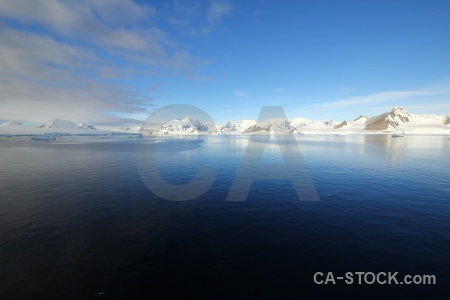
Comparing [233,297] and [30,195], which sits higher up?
[30,195]

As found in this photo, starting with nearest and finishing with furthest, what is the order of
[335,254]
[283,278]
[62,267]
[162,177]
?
[283,278] → [62,267] → [335,254] → [162,177]

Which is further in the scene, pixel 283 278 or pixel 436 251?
pixel 436 251

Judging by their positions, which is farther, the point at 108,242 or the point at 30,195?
the point at 30,195

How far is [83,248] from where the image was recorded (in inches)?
620

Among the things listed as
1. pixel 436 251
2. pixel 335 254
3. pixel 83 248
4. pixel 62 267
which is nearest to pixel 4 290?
pixel 62 267

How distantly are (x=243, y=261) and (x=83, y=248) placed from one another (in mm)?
12343

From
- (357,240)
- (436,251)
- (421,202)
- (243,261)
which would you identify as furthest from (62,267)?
(421,202)

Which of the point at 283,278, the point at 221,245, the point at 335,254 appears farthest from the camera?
the point at 221,245

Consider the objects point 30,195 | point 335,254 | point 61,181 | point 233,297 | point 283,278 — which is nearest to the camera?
point 233,297

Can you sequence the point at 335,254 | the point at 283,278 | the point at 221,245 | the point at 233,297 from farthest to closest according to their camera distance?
the point at 221,245
the point at 335,254
the point at 283,278
the point at 233,297

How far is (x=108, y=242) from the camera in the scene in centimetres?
1662

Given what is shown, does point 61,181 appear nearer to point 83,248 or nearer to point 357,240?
point 83,248

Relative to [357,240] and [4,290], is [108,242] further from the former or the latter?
[357,240]

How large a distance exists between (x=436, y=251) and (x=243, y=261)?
14.3 metres
